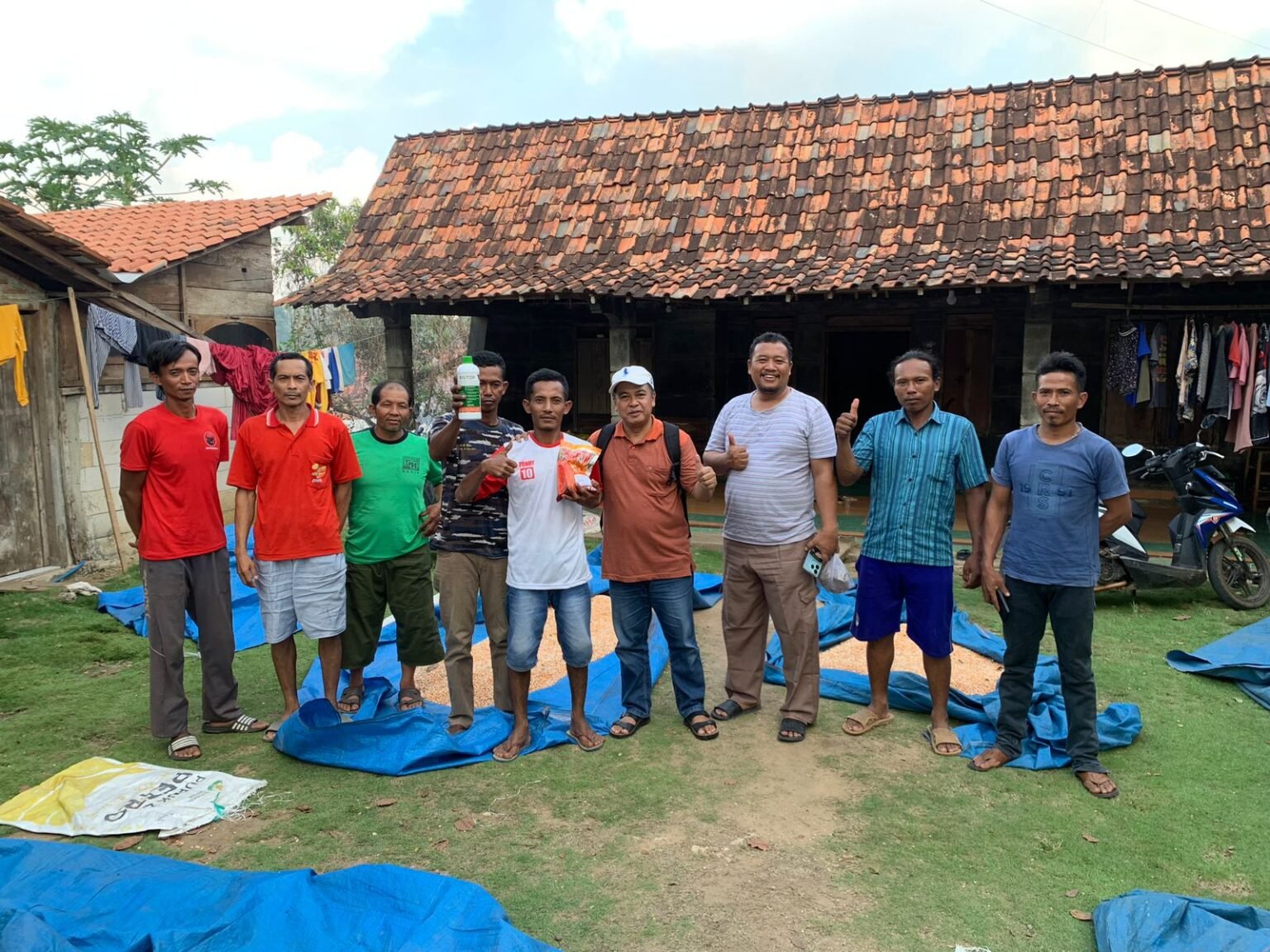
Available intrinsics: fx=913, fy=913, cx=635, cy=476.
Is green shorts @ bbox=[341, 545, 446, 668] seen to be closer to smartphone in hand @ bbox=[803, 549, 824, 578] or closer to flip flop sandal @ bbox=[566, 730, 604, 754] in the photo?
flip flop sandal @ bbox=[566, 730, 604, 754]

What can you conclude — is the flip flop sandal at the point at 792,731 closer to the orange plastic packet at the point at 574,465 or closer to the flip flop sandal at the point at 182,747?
the orange plastic packet at the point at 574,465

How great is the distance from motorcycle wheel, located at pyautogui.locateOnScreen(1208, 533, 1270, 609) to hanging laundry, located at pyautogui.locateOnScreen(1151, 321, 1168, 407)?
123 inches

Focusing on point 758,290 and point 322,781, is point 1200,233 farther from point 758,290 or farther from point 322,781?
point 322,781

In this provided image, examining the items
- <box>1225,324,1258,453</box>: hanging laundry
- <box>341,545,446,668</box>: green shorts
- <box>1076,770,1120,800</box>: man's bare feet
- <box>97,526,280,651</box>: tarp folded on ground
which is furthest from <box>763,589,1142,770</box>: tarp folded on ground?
<box>1225,324,1258,453</box>: hanging laundry

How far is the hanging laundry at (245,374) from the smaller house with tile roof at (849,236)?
1.38 m

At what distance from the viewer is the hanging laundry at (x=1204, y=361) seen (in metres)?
8.66

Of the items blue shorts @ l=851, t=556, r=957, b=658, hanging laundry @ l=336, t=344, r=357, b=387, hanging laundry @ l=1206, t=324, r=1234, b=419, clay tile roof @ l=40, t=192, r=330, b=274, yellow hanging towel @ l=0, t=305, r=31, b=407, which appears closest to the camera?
blue shorts @ l=851, t=556, r=957, b=658

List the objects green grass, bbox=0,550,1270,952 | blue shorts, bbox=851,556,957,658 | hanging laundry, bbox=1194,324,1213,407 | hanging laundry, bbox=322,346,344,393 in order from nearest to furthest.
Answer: green grass, bbox=0,550,1270,952, blue shorts, bbox=851,556,957,658, hanging laundry, bbox=1194,324,1213,407, hanging laundry, bbox=322,346,344,393

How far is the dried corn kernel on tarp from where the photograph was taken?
4156mm

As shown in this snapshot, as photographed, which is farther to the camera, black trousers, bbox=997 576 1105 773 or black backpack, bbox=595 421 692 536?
black backpack, bbox=595 421 692 536

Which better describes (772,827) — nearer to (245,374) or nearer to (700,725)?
(700,725)

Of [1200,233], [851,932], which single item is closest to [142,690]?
[851,932]

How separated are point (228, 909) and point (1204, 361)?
920cm

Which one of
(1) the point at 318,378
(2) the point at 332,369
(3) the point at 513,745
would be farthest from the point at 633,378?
(2) the point at 332,369
